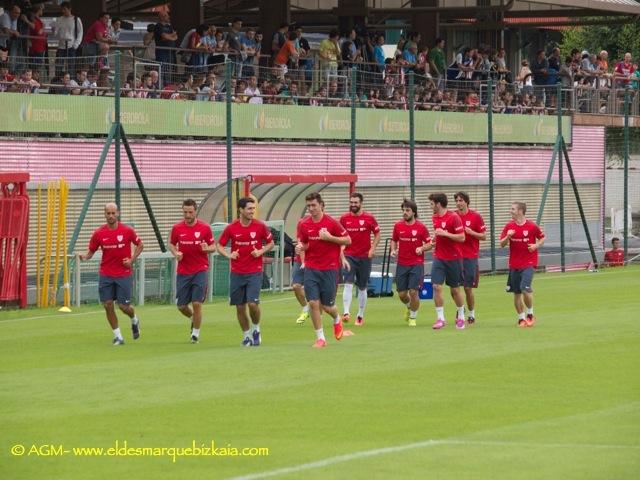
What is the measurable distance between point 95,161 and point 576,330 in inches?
455

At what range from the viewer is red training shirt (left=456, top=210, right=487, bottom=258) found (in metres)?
23.4

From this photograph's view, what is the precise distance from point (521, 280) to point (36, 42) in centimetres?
1134

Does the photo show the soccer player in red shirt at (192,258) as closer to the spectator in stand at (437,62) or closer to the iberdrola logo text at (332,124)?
the iberdrola logo text at (332,124)

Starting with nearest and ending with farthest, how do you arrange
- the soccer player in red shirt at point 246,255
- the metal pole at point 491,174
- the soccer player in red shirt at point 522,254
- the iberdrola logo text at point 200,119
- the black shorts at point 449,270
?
the soccer player in red shirt at point 246,255 → the soccer player in red shirt at point 522,254 → the black shorts at point 449,270 → the iberdrola logo text at point 200,119 → the metal pole at point 491,174

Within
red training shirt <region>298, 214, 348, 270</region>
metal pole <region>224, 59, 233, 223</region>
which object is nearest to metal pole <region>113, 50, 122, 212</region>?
metal pole <region>224, 59, 233, 223</region>

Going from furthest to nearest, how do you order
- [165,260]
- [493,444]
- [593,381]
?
[165,260] < [593,381] < [493,444]

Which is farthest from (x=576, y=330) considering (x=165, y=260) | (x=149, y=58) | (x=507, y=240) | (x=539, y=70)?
(x=539, y=70)

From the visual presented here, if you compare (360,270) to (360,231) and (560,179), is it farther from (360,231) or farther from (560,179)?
(560,179)

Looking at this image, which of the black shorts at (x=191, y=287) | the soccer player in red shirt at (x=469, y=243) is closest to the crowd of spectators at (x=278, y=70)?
the black shorts at (x=191, y=287)

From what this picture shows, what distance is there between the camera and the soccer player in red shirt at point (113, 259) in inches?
798

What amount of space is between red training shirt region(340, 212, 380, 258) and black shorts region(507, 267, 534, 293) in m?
2.22

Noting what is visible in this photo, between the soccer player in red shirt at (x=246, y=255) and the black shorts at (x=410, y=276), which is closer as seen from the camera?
the soccer player in red shirt at (x=246, y=255)

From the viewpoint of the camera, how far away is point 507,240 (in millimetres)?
22672

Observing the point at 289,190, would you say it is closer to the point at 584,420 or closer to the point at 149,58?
the point at 149,58
